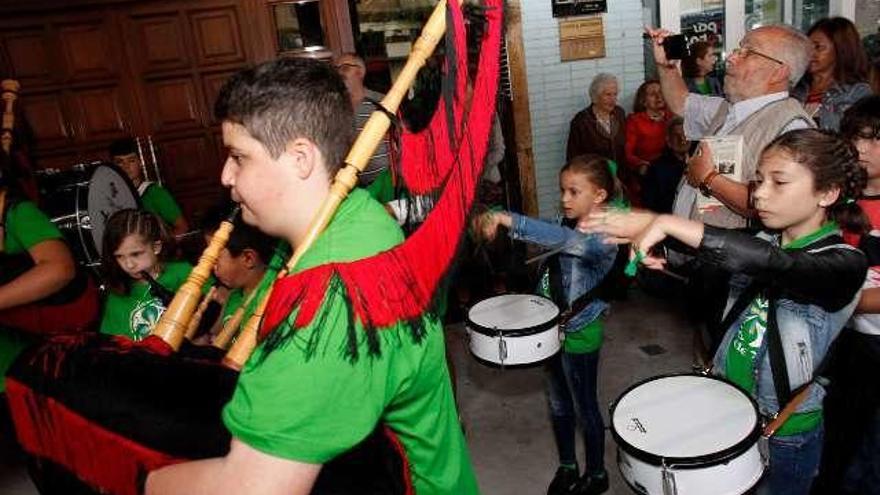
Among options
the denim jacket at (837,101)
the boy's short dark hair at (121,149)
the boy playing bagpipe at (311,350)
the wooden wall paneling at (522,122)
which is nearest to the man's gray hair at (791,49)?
the denim jacket at (837,101)

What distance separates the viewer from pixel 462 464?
1.42m

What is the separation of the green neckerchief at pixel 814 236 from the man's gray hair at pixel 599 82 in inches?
188

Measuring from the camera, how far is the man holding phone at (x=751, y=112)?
2654mm

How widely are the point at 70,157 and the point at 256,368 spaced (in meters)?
6.11

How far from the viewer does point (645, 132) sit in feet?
21.1

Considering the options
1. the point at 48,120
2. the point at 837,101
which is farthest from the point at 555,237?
the point at 48,120

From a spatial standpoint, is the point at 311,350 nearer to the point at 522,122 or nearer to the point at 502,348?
the point at 502,348

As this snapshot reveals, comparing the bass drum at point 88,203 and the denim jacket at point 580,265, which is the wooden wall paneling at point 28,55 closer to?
the bass drum at point 88,203

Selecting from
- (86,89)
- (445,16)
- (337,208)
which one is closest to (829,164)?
(445,16)

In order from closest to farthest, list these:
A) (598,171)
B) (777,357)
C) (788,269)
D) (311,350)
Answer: (311,350) < (788,269) < (777,357) < (598,171)

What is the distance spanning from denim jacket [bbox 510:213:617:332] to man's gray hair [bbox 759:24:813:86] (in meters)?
1.19

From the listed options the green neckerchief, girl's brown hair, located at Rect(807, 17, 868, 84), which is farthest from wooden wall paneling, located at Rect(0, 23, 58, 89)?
girl's brown hair, located at Rect(807, 17, 868, 84)

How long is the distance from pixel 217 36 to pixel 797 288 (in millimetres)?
5742

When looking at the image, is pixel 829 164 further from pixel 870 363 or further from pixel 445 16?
pixel 445 16
